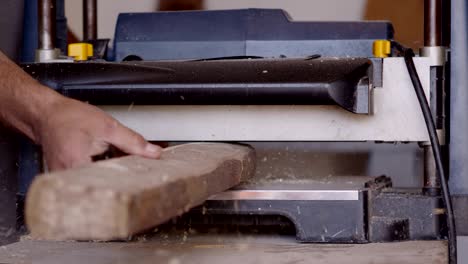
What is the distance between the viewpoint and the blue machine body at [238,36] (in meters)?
1.30

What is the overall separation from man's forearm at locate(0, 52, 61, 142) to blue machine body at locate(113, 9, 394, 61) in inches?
12.4

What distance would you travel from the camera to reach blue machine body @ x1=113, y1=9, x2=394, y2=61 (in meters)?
1.30

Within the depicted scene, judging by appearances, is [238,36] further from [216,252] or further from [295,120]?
[216,252]

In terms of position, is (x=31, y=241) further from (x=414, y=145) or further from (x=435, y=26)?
(x=414, y=145)

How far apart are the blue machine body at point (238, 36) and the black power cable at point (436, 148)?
16cm

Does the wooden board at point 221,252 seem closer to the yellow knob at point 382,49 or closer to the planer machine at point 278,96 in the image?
the planer machine at point 278,96

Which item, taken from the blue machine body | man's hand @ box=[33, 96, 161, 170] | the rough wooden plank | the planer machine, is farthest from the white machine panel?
the rough wooden plank

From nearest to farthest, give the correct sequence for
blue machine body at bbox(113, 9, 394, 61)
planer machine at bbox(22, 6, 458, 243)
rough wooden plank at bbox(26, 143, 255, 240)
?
rough wooden plank at bbox(26, 143, 255, 240) < planer machine at bbox(22, 6, 458, 243) < blue machine body at bbox(113, 9, 394, 61)

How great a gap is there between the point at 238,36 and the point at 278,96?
0.81 feet

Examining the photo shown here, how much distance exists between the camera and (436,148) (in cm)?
108

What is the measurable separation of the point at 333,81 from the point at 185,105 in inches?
10.4

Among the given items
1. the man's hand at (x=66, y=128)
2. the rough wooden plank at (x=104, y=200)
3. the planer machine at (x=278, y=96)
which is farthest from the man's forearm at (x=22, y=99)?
the rough wooden plank at (x=104, y=200)

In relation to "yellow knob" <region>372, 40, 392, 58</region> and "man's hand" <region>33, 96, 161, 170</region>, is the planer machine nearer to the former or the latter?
"yellow knob" <region>372, 40, 392, 58</region>

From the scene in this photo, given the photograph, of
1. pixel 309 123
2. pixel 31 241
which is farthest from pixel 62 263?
pixel 309 123
